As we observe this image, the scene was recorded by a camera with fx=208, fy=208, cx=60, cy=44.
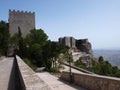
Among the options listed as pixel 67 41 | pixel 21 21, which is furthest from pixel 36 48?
pixel 67 41

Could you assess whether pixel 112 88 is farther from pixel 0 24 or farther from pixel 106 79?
pixel 0 24

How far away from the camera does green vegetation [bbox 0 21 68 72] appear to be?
98.4 ft

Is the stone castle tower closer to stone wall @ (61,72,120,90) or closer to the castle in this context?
the castle

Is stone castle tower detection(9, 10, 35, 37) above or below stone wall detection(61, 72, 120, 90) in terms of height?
above

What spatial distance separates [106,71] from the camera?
109 feet

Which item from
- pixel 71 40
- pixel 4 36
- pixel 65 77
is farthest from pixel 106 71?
pixel 71 40

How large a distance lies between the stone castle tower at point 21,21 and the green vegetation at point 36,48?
1.47 meters

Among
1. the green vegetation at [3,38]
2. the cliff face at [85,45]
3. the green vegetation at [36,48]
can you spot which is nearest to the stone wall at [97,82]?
the green vegetation at [36,48]

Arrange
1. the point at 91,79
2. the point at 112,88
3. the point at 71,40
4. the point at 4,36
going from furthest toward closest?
the point at 71,40
the point at 4,36
the point at 91,79
the point at 112,88

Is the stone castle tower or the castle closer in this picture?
the stone castle tower

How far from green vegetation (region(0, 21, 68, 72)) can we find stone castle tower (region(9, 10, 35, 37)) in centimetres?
147

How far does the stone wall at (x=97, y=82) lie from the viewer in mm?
9141

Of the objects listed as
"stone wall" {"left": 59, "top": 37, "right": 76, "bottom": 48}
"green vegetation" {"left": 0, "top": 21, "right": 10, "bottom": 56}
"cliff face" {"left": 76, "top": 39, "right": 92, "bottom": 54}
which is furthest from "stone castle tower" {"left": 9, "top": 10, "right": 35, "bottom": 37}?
"cliff face" {"left": 76, "top": 39, "right": 92, "bottom": 54}

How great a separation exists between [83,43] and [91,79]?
53838 mm
